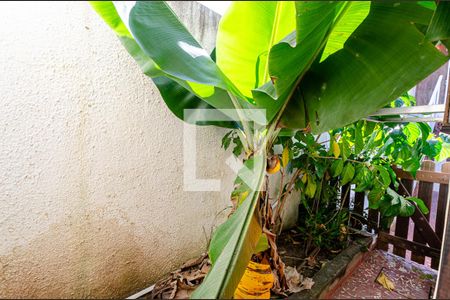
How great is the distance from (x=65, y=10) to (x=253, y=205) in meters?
0.87

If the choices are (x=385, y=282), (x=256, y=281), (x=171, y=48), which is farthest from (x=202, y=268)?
(x=385, y=282)

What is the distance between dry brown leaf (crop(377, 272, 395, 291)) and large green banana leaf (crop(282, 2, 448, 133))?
4.04 ft

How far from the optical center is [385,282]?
1230 millimetres

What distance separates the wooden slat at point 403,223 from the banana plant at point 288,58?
1653 mm

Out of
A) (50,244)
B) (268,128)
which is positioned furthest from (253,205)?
(50,244)

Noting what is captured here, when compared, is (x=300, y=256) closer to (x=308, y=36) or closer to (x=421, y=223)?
(x=421, y=223)

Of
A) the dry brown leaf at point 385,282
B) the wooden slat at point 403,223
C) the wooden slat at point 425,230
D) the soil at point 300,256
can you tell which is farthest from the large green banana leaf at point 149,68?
the wooden slat at point 425,230

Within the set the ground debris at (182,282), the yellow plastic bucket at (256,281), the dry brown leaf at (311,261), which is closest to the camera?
the yellow plastic bucket at (256,281)

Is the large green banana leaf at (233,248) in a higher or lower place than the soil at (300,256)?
higher

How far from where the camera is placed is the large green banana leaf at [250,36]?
0.48 meters

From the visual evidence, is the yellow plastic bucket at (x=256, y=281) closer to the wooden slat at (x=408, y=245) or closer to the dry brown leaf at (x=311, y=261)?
the dry brown leaf at (x=311, y=261)

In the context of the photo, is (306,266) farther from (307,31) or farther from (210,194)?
(307,31)

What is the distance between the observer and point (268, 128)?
699 mm

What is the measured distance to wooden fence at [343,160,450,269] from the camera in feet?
5.22
